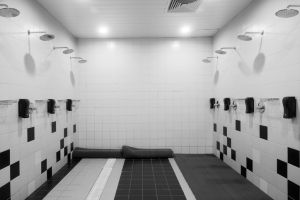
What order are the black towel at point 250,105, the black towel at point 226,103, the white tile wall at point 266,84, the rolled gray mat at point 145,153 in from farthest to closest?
1. the rolled gray mat at point 145,153
2. the black towel at point 226,103
3. the black towel at point 250,105
4. the white tile wall at point 266,84

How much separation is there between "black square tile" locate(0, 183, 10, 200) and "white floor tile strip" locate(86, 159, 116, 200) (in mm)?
686

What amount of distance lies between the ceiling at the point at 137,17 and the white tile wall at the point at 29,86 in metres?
0.30

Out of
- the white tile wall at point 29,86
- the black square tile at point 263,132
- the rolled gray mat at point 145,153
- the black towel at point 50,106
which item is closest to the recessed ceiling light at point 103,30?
the white tile wall at point 29,86

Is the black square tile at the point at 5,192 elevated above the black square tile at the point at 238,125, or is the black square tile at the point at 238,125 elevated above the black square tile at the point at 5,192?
the black square tile at the point at 238,125

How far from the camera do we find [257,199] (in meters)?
2.16

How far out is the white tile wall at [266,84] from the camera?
6.27 ft

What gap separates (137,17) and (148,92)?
52.8 inches

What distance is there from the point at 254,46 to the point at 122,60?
217 cm

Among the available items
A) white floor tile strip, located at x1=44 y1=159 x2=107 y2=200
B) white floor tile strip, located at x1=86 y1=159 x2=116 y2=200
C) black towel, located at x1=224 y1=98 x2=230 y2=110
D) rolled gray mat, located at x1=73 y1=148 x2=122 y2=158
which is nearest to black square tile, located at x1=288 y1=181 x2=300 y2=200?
black towel, located at x1=224 y1=98 x2=230 y2=110

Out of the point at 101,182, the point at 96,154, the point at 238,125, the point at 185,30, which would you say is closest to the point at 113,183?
the point at 101,182

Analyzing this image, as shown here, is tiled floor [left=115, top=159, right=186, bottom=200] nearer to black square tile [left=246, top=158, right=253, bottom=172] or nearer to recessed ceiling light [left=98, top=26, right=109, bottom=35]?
black square tile [left=246, top=158, right=253, bottom=172]

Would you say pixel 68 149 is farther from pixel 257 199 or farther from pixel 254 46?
pixel 254 46

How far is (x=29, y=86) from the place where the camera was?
7.70 feet

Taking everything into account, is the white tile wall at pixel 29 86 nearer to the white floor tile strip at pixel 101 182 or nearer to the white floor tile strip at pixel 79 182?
the white floor tile strip at pixel 79 182
